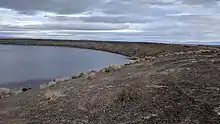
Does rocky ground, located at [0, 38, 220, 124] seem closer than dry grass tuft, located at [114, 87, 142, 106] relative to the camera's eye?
Yes

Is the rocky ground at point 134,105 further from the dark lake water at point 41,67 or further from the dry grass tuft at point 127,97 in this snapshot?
the dark lake water at point 41,67

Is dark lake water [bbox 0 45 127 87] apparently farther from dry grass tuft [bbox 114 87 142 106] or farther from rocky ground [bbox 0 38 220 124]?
dry grass tuft [bbox 114 87 142 106]

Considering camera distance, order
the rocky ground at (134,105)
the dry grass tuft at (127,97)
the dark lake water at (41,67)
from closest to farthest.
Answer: the rocky ground at (134,105) < the dry grass tuft at (127,97) < the dark lake water at (41,67)

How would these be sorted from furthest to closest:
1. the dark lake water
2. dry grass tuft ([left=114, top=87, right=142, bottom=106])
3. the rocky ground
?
the dark lake water, dry grass tuft ([left=114, top=87, right=142, bottom=106]), the rocky ground

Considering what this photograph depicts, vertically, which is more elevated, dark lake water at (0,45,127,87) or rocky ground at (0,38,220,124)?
rocky ground at (0,38,220,124)

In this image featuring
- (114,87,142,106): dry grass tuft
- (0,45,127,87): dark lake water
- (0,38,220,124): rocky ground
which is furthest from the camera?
(0,45,127,87): dark lake water

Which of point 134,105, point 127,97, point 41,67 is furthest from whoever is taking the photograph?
point 41,67

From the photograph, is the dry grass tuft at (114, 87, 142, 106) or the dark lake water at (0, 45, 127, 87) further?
the dark lake water at (0, 45, 127, 87)

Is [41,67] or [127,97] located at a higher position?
[127,97]

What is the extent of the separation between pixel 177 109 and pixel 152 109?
2.91ft

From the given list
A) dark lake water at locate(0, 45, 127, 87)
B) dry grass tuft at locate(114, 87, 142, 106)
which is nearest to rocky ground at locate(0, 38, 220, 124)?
dry grass tuft at locate(114, 87, 142, 106)

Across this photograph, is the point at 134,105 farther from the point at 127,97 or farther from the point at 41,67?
the point at 41,67

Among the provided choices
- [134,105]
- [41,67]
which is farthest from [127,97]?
[41,67]

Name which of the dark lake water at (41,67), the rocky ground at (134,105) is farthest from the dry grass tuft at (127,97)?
the dark lake water at (41,67)
